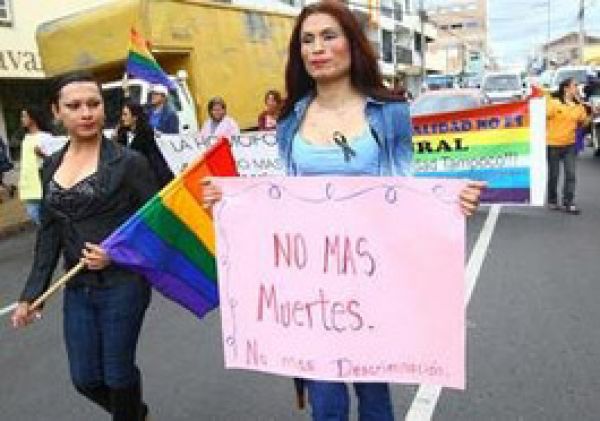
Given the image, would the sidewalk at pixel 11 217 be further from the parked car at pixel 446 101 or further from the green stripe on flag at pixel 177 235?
the green stripe on flag at pixel 177 235

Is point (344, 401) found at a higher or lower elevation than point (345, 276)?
lower

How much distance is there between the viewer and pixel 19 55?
74.2 feet

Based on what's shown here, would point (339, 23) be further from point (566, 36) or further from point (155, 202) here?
point (566, 36)

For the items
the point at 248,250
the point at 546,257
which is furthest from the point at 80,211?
the point at 546,257

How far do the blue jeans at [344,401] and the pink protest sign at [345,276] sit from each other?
0.07 meters

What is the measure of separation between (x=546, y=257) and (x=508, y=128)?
2.14 meters

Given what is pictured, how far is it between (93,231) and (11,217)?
38.8ft

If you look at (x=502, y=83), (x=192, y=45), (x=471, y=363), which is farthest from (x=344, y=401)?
(x=502, y=83)

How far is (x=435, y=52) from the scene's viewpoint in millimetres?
108688

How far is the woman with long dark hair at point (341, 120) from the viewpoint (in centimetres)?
331

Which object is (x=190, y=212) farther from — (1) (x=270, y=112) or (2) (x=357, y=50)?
(1) (x=270, y=112)

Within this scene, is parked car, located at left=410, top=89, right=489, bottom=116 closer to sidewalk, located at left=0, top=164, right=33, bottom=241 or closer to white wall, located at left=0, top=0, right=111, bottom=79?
sidewalk, located at left=0, top=164, right=33, bottom=241

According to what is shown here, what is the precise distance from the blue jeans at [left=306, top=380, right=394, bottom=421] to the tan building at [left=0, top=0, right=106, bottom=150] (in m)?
18.9

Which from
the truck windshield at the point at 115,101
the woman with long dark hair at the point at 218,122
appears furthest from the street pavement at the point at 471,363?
the truck windshield at the point at 115,101
